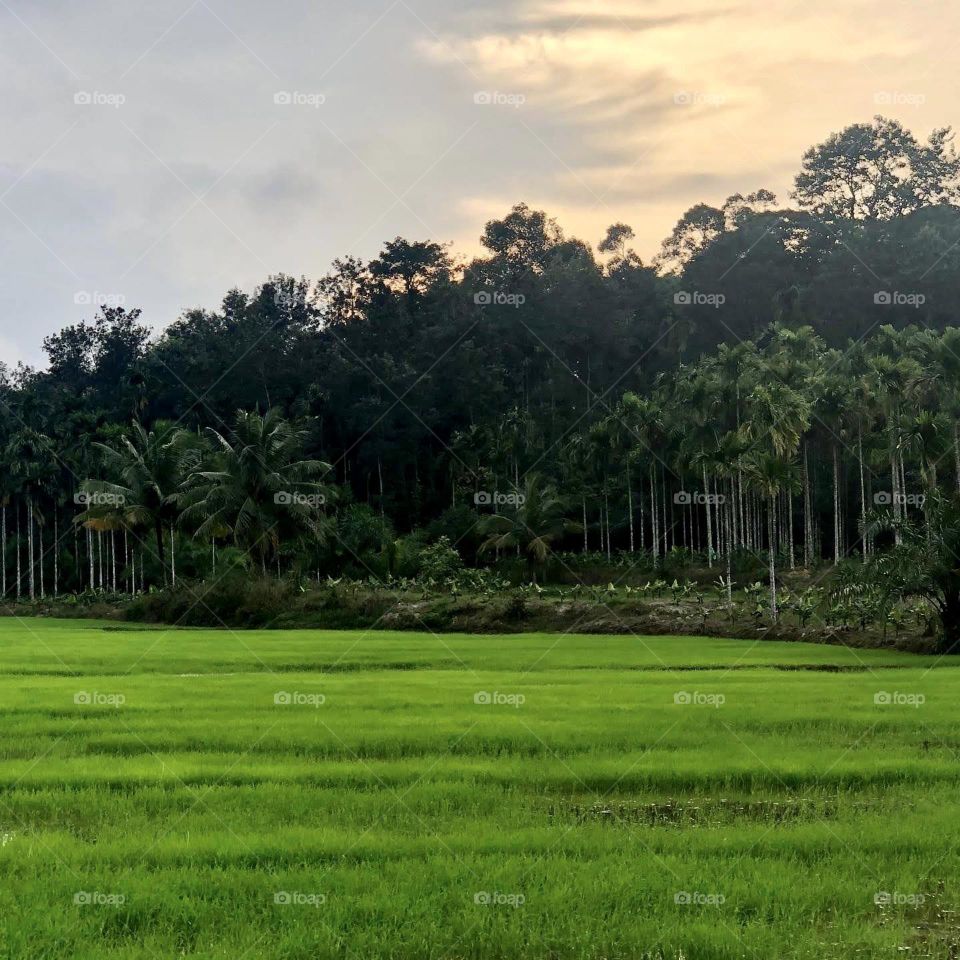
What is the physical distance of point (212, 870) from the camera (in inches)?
375

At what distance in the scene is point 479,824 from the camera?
11070 mm

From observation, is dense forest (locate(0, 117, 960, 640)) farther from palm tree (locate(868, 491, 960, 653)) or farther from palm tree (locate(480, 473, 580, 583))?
palm tree (locate(868, 491, 960, 653))

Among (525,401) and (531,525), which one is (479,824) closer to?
(531,525)

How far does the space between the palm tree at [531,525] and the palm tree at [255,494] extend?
46.6ft

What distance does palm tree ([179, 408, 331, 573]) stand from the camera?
61000mm

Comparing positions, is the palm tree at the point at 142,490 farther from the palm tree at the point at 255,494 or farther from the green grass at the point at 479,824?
the green grass at the point at 479,824

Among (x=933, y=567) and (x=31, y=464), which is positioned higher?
(x=31, y=464)

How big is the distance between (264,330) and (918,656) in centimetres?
8133

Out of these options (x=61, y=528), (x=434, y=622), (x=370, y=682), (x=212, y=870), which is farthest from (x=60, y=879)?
(x=61, y=528)

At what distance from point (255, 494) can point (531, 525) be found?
19922 mm

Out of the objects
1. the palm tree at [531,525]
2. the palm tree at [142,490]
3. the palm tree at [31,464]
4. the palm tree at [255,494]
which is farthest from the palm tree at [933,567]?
the palm tree at [31,464]

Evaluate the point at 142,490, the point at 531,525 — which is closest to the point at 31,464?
the point at 142,490

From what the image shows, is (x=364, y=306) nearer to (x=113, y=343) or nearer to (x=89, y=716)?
(x=113, y=343)

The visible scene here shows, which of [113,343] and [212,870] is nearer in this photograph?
[212,870]
